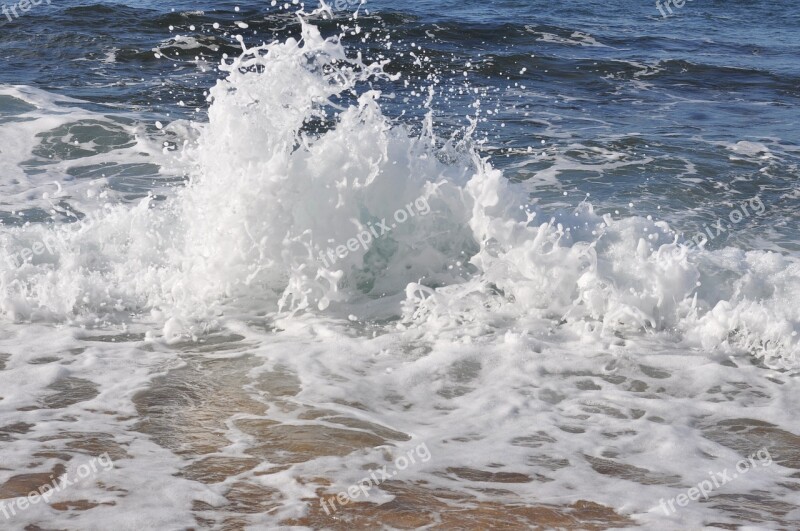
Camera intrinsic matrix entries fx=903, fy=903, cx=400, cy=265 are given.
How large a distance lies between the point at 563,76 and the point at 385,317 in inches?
343

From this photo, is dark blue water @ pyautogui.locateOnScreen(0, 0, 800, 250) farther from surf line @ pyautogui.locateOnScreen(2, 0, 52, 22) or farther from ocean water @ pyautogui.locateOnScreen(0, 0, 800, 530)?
surf line @ pyautogui.locateOnScreen(2, 0, 52, 22)

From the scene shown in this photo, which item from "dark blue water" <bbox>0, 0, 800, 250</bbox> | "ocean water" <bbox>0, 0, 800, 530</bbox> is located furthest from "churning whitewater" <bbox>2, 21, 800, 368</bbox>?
"dark blue water" <bbox>0, 0, 800, 250</bbox>

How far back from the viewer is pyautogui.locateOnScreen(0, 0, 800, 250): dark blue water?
29.1 ft

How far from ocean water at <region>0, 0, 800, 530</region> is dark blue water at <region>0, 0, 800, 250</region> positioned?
0.09 meters

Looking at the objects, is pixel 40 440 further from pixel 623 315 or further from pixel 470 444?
pixel 623 315

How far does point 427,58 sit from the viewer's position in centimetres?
1405

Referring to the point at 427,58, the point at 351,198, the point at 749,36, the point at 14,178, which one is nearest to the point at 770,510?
the point at 351,198

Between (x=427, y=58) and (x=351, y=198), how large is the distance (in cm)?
828

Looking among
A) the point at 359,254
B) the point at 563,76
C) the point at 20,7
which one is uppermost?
the point at 20,7

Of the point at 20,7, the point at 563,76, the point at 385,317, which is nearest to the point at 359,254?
the point at 385,317

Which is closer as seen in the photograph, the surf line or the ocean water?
the ocean water

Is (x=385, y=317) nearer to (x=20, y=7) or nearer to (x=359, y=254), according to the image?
(x=359, y=254)

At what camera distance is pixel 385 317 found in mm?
5715

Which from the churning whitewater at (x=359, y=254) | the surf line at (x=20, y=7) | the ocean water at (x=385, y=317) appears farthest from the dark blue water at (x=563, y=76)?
the churning whitewater at (x=359, y=254)
